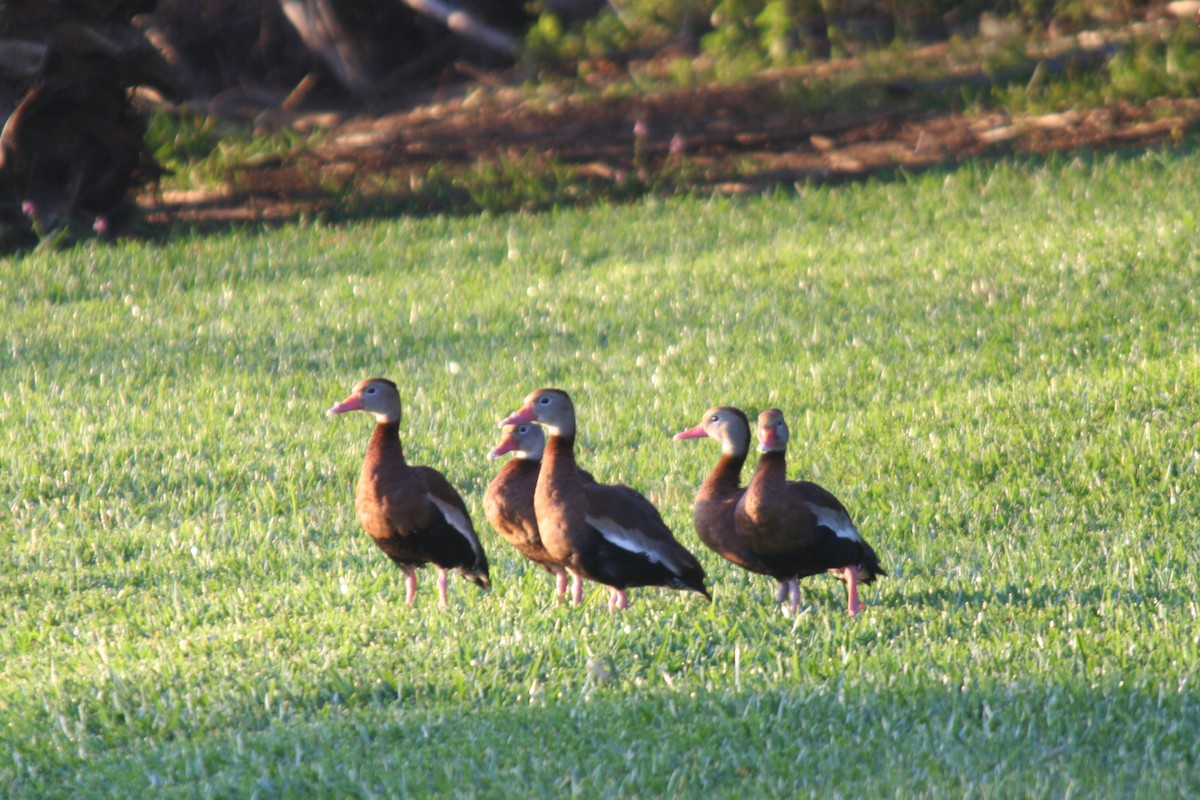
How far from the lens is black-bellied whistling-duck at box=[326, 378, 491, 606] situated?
19.6 feet

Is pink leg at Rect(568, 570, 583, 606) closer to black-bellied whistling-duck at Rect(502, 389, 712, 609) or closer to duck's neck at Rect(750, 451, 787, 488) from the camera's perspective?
black-bellied whistling-duck at Rect(502, 389, 712, 609)

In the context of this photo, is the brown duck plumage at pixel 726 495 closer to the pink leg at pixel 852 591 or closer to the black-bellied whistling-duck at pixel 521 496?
the pink leg at pixel 852 591

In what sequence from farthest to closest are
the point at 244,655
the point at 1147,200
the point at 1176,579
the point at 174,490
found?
the point at 1147,200 < the point at 174,490 < the point at 1176,579 < the point at 244,655

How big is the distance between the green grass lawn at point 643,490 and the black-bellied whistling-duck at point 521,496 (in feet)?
0.90

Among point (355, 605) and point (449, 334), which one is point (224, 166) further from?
point (355, 605)

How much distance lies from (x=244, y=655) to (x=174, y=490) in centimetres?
277

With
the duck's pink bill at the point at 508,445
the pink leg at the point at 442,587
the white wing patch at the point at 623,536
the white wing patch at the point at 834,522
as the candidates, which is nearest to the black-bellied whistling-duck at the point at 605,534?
the white wing patch at the point at 623,536

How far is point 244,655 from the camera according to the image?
5.93 meters

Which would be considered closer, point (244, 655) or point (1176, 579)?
point (244, 655)

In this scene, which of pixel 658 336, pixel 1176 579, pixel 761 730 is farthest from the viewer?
pixel 658 336

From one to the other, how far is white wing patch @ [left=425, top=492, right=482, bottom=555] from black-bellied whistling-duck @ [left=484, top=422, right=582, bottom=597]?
0.15 meters

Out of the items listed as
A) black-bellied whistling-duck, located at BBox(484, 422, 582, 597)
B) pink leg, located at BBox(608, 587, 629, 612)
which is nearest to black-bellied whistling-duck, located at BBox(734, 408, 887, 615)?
pink leg, located at BBox(608, 587, 629, 612)

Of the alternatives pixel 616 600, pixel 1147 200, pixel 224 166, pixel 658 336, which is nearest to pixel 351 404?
pixel 616 600

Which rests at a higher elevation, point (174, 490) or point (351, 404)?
point (351, 404)
